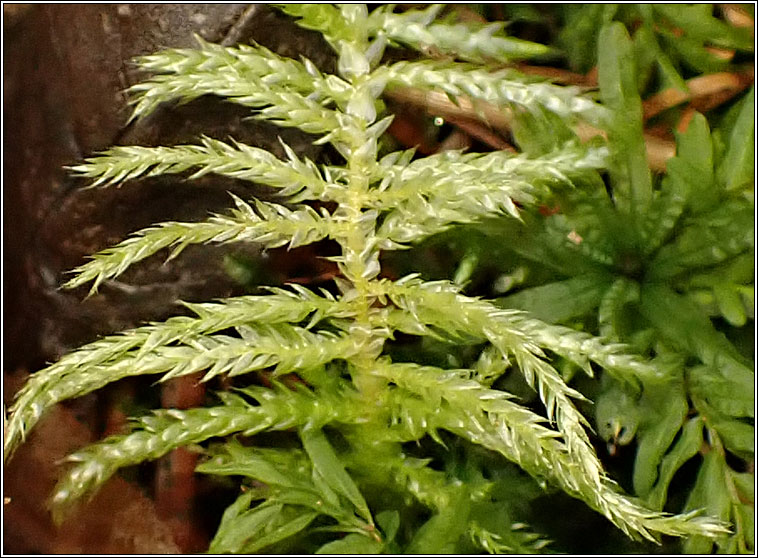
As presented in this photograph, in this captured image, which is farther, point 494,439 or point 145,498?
point 145,498

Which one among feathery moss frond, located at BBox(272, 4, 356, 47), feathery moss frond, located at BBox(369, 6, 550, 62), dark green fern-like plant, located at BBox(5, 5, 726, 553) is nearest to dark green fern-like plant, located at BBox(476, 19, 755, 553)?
dark green fern-like plant, located at BBox(5, 5, 726, 553)

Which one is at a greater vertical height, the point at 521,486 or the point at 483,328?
the point at 483,328

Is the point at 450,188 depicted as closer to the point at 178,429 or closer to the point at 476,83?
the point at 476,83

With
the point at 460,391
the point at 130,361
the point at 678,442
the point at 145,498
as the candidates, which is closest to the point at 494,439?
the point at 460,391

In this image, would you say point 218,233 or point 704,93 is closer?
point 218,233

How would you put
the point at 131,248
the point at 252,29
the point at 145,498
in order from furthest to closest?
the point at 145,498
the point at 252,29
the point at 131,248

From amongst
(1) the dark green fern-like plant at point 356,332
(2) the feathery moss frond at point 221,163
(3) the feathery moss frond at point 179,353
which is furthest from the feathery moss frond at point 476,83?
(3) the feathery moss frond at point 179,353

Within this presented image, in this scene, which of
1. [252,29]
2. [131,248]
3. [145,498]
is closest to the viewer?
[131,248]

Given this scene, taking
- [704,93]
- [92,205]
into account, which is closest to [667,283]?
[704,93]

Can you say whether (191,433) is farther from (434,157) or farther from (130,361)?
(434,157)
